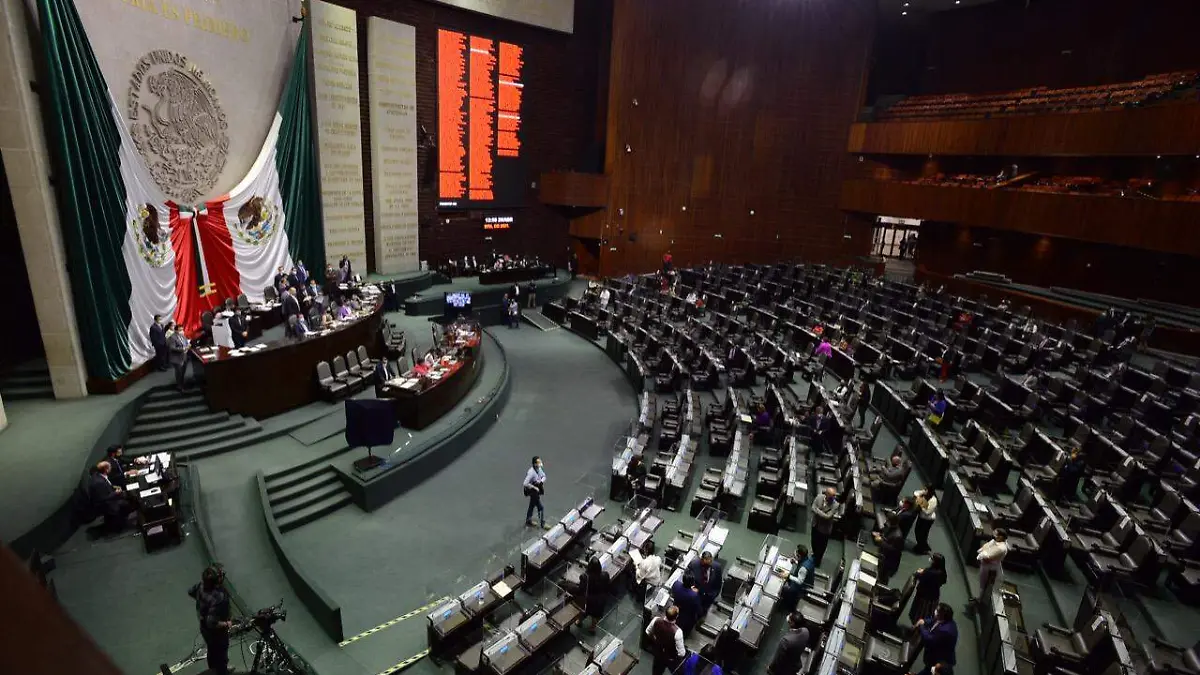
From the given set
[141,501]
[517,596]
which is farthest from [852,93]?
[141,501]

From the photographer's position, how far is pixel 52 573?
28.1 ft

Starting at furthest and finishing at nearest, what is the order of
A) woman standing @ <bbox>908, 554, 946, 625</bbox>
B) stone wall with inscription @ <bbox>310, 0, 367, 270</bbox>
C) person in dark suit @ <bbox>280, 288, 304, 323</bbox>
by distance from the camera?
stone wall with inscription @ <bbox>310, 0, 367, 270</bbox>
person in dark suit @ <bbox>280, 288, 304, 323</bbox>
woman standing @ <bbox>908, 554, 946, 625</bbox>

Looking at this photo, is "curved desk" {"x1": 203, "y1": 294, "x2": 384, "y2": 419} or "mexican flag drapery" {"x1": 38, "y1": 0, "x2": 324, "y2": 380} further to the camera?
"curved desk" {"x1": 203, "y1": 294, "x2": 384, "y2": 419}

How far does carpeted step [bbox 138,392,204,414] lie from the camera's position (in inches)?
487

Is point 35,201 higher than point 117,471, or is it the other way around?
point 35,201

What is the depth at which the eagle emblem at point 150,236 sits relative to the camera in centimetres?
1309

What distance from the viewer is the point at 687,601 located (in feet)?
26.8

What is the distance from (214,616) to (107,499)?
3.74 metres

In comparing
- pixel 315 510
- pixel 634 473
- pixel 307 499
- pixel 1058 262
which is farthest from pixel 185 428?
pixel 1058 262

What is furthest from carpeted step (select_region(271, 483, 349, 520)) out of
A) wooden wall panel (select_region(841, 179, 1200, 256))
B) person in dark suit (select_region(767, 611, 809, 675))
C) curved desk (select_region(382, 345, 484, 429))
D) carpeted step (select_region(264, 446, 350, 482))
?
wooden wall panel (select_region(841, 179, 1200, 256))

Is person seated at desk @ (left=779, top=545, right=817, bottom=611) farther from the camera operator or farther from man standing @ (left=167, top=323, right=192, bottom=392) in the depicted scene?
man standing @ (left=167, top=323, right=192, bottom=392)

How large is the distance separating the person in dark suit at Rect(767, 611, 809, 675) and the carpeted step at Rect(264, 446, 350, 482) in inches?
341

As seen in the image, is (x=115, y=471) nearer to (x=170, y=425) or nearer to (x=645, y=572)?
(x=170, y=425)

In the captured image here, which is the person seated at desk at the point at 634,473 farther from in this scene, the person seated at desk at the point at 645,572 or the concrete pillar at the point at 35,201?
the concrete pillar at the point at 35,201
